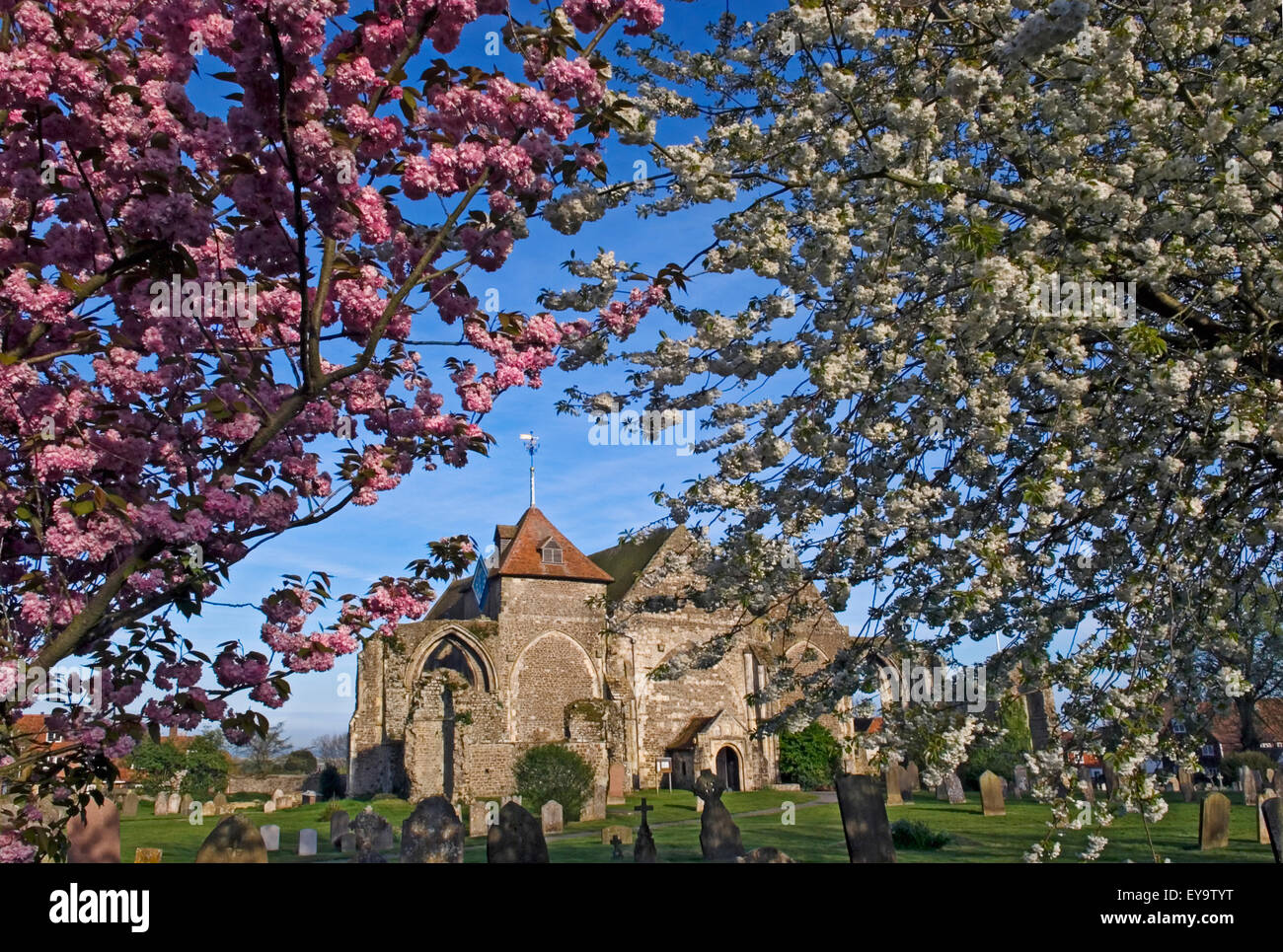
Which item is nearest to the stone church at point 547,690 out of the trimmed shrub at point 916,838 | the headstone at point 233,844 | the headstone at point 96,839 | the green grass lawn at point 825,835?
the green grass lawn at point 825,835

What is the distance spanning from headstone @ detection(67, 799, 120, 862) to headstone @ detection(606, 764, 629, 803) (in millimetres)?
19564

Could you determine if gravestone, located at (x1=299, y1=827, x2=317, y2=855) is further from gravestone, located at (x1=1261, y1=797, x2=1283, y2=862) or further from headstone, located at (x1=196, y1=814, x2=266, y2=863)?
gravestone, located at (x1=1261, y1=797, x2=1283, y2=862)

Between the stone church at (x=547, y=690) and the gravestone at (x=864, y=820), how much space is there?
21399 mm

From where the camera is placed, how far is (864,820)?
384 inches

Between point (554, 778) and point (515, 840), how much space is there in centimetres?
1739

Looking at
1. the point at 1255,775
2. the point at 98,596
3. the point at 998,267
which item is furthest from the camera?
the point at 1255,775

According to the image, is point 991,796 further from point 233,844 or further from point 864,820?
point 233,844

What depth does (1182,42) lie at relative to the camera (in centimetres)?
610

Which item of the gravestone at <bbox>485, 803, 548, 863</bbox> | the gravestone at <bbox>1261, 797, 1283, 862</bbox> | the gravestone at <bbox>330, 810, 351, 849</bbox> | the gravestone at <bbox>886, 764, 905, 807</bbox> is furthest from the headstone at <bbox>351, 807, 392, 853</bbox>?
the gravestone at <bbox>886, 764, 905, 807</bbox>

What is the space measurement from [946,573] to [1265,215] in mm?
3329

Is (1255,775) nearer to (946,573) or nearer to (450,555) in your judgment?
(946,573)

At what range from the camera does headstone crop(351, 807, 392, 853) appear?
47.5ft
